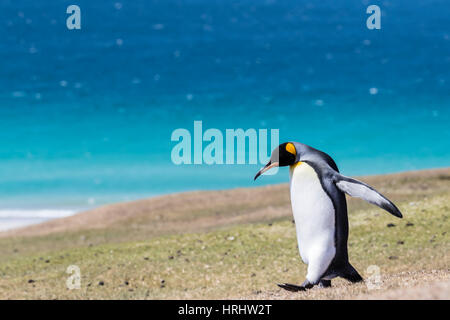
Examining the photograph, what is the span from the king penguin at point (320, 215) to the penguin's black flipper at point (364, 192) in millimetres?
19

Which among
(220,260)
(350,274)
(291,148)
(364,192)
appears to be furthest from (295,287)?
(220,260)

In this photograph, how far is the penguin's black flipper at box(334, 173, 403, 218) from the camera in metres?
7.65

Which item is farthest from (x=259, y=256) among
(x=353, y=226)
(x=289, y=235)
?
(x=353, y=226)

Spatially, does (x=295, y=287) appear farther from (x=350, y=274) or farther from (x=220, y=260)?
(x=220, y=260)

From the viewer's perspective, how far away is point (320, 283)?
8.59 meters

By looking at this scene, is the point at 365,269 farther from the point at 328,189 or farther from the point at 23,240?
the point at 23,240

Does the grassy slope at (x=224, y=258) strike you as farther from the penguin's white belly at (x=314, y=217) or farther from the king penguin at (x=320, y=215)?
the penguin's white belly at (x=314, y=217)

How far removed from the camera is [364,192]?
7.93 meters

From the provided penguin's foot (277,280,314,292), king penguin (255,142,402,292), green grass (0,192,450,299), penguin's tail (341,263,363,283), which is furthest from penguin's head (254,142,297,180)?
green grass (0,192,450,299)

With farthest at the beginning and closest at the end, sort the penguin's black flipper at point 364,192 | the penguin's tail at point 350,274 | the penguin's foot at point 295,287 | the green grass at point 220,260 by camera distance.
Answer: the green grass at point 220,260 → the penguin's tail at point 350,274 → the penguin's foot at point 295,287 → the penguin's black flipper at point 364,192

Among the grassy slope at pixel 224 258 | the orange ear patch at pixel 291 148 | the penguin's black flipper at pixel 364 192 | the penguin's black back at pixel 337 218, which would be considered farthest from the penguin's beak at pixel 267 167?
the grassy slope at pixel 224 258

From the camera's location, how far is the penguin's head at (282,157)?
858 cm

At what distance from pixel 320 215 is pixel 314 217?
0.32 feet

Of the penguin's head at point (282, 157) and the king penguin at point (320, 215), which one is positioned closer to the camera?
the king penguin at point (320, 215)
